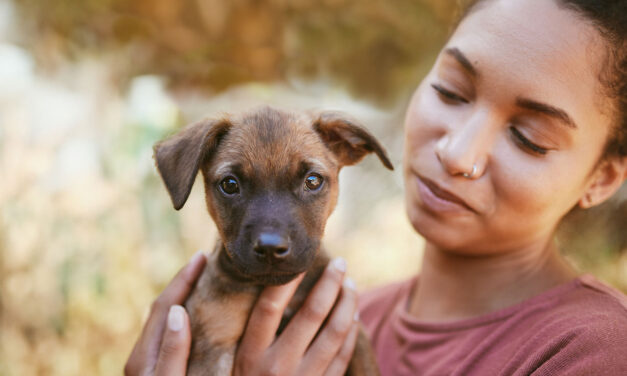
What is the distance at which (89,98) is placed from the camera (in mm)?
6566

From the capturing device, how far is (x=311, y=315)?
259cm

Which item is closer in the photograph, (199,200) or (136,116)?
(136,116)

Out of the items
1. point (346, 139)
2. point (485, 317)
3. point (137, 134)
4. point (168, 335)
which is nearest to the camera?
point (485, 317)

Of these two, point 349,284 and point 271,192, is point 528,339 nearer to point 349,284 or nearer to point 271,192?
point 349,284

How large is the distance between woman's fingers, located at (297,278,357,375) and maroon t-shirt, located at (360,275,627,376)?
34 centimetres

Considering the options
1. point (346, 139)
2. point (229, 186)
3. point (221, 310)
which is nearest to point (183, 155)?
point (229, 186)

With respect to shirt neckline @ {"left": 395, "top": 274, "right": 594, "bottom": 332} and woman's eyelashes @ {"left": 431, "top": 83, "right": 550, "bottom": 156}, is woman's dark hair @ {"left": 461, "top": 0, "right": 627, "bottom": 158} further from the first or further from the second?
shirt neckline @ {"left": 395, "top": 274, "right": 594, "bottom": 332}

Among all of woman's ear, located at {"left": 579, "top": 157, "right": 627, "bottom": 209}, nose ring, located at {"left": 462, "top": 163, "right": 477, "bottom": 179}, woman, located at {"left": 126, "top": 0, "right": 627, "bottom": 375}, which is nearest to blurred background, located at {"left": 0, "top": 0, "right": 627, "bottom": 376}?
woman's ear, located at {"left": 579, "top": 157, "right": 627, "bottom": 209}

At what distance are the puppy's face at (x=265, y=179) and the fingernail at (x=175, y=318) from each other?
1.18 feet

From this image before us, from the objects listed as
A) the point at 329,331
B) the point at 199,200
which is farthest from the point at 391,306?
the point at 199,200

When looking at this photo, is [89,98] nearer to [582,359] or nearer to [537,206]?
[537,206]

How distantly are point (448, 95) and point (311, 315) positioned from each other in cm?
131

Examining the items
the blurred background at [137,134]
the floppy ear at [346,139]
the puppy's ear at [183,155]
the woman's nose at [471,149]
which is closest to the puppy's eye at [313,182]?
the floppy ear at [346,139]

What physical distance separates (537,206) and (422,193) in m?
0.54
